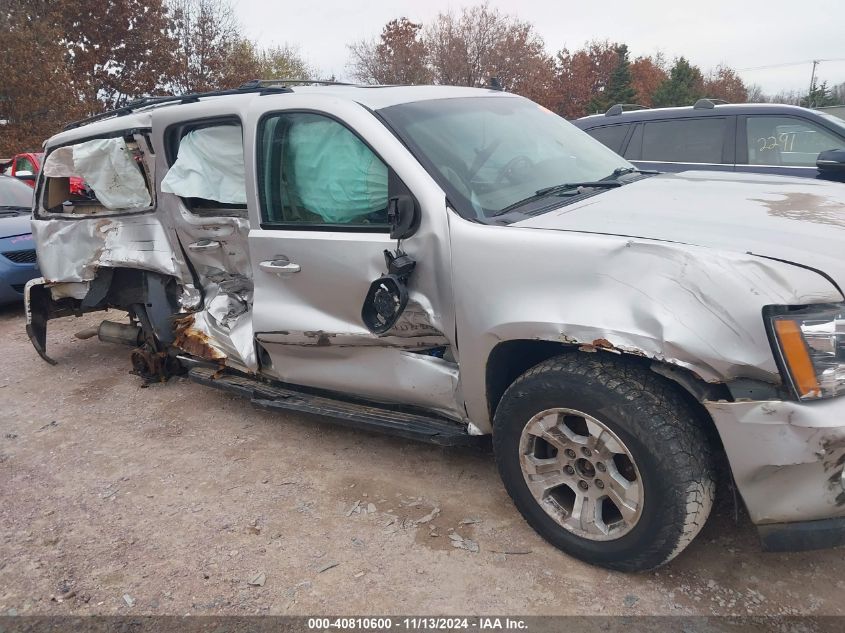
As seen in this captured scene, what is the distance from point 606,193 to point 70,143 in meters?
3.94

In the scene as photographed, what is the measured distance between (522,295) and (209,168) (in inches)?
95.0

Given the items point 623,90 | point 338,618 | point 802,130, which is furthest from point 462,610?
point 623,90

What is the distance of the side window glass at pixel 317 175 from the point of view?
→ 3055 mm

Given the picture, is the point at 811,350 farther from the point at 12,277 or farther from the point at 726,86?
the point at 726,86

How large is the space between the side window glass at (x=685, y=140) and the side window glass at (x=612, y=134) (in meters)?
0.23

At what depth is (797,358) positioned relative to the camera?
1.98m

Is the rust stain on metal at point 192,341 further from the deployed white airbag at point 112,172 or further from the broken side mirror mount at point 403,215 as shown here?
the broken side mirror mount at point 403,215

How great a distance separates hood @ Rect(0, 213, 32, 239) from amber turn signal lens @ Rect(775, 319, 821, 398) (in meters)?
7.94

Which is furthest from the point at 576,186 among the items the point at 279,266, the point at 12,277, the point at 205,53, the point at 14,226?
the point at 205,53

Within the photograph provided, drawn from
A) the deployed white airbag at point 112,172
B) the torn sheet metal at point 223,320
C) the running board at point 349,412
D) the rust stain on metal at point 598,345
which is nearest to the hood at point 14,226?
the deployed white airbag at point 112,172

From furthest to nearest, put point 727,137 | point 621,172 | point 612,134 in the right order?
point 612,134 < point 727,137 < point 621,172

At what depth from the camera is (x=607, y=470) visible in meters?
2.42

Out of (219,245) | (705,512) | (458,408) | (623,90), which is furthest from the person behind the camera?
(623,90)

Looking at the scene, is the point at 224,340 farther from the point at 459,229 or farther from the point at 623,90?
the point at 623,90
